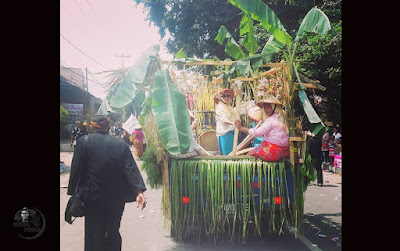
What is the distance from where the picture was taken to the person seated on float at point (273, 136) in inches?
159

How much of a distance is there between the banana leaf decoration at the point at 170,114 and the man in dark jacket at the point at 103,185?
0.51 metres

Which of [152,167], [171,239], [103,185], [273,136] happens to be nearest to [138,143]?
[171,239]

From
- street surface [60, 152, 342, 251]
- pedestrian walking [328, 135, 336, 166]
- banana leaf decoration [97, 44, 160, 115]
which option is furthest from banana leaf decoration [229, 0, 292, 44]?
pedestrian walking [328, 135, 336, 166]

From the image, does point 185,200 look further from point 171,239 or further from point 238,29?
point 238,29

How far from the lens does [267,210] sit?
4016mm

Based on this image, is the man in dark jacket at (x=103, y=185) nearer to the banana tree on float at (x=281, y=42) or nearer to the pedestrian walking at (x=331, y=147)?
the banana tree on float at (x=281, y=42)

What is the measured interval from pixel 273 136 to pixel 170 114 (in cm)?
125

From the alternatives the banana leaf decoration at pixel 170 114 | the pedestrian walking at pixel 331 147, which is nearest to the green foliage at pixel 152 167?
the banana leaf decoration at pixel 170 114

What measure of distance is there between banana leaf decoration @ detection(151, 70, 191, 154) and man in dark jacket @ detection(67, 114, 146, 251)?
20.2 inches

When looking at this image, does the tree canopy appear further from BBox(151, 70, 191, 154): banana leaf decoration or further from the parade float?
BBox(151, 70, 191, 154): banana leaf decoration

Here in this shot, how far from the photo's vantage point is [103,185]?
10.4 feet

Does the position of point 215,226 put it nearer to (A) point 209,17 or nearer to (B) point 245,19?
(B) point 245,19
